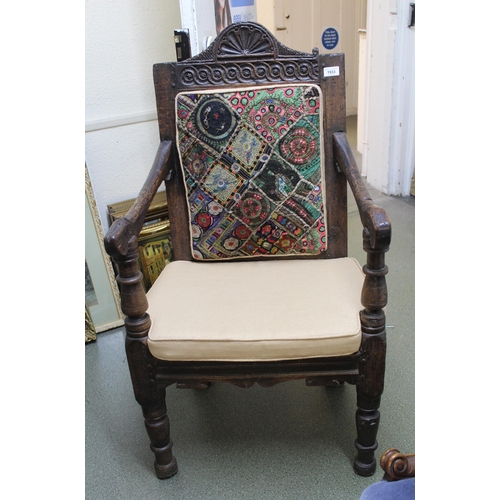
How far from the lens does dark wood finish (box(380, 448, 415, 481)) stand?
79 cm

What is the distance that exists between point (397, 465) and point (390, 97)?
8.03 feet

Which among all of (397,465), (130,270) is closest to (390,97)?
(130,270)

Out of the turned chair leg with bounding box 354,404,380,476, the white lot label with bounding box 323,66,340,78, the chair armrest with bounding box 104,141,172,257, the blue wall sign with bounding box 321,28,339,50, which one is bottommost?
the turned chair leg with bounding box 354,404,380,476

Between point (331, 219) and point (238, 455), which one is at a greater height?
point (331, 219)

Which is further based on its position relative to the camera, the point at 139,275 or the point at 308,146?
the point at 308,146

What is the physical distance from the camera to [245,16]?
213cm

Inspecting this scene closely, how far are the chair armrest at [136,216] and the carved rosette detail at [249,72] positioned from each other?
196 mm

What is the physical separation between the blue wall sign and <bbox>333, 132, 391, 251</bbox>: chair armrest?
143 inches

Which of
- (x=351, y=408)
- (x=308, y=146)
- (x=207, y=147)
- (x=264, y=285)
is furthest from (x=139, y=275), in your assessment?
(x=351, y=408)

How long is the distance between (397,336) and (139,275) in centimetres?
110

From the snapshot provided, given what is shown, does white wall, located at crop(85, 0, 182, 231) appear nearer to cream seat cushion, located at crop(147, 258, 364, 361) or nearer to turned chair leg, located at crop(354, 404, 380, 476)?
cream seat cushion, located at crop(147, 258, 364, 361)

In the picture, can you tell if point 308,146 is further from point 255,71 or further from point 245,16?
point 245,16

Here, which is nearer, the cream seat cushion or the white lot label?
the cream seat cushion

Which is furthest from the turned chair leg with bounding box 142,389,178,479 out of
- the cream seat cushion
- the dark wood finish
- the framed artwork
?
the framed artwork
